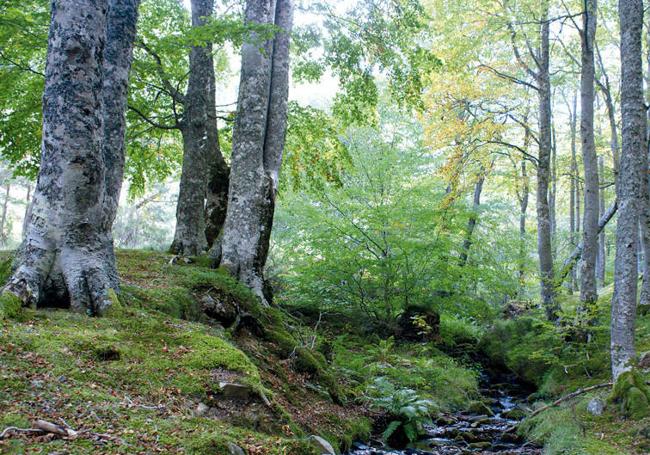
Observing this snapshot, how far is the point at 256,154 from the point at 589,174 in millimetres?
7010

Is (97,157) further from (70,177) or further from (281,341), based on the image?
(281,341)

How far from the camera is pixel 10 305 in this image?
3602mm

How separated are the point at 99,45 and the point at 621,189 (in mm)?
6915

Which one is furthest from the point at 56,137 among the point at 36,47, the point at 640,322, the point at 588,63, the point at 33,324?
the point at 640,322

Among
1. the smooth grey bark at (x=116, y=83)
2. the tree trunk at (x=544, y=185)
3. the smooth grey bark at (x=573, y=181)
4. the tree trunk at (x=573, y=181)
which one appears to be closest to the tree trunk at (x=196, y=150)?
the smooth grey bark at (x=116, y=83)

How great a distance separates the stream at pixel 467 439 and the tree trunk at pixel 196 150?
15.6 feet

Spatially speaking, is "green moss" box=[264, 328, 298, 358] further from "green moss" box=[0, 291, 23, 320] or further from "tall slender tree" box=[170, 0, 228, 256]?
"green moss" box=[0, 291, 23, 320]

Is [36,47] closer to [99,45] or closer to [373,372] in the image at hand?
[99,45]

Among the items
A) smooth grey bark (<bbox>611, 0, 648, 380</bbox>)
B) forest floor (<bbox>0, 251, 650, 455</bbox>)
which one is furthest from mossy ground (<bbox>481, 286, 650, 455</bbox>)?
smooth grey bark (<bbox>611, 0, 648, 380</bbox>)

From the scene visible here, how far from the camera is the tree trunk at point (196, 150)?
Result: 8.37 meters

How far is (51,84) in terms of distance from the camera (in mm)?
4043

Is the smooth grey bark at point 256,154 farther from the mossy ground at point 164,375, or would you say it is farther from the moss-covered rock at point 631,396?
the moss-covered rock at point 631,396

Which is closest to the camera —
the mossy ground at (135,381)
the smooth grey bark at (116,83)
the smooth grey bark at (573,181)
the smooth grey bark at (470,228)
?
the mossy ground at (135,381)

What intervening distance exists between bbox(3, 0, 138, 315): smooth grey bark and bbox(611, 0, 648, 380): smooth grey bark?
260 inches
